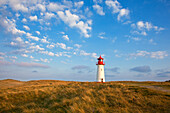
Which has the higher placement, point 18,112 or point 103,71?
point 103,71

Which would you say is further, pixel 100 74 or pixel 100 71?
pixel 100 71

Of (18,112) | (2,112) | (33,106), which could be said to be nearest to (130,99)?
(33,106)

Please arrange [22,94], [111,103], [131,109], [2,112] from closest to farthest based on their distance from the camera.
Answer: [131,109]
[111,103]
[2,112]
[22,94]

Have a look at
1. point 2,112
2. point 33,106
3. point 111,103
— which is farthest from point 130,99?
point 2,112

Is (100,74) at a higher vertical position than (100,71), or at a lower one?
lower

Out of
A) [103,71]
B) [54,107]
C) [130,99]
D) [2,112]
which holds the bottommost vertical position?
[2,112]

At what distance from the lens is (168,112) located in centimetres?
723

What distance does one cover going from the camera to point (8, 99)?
39.1 ft

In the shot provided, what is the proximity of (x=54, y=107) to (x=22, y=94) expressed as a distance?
5770mm

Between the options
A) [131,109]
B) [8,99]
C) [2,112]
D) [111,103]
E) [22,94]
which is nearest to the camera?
[131,109]

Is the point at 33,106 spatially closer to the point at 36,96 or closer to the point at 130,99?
the point at 36,96

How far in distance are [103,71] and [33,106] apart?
20.1m

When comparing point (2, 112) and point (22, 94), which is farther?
point (22, 94)

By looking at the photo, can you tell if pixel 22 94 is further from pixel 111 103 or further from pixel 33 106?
pixel 111 103
